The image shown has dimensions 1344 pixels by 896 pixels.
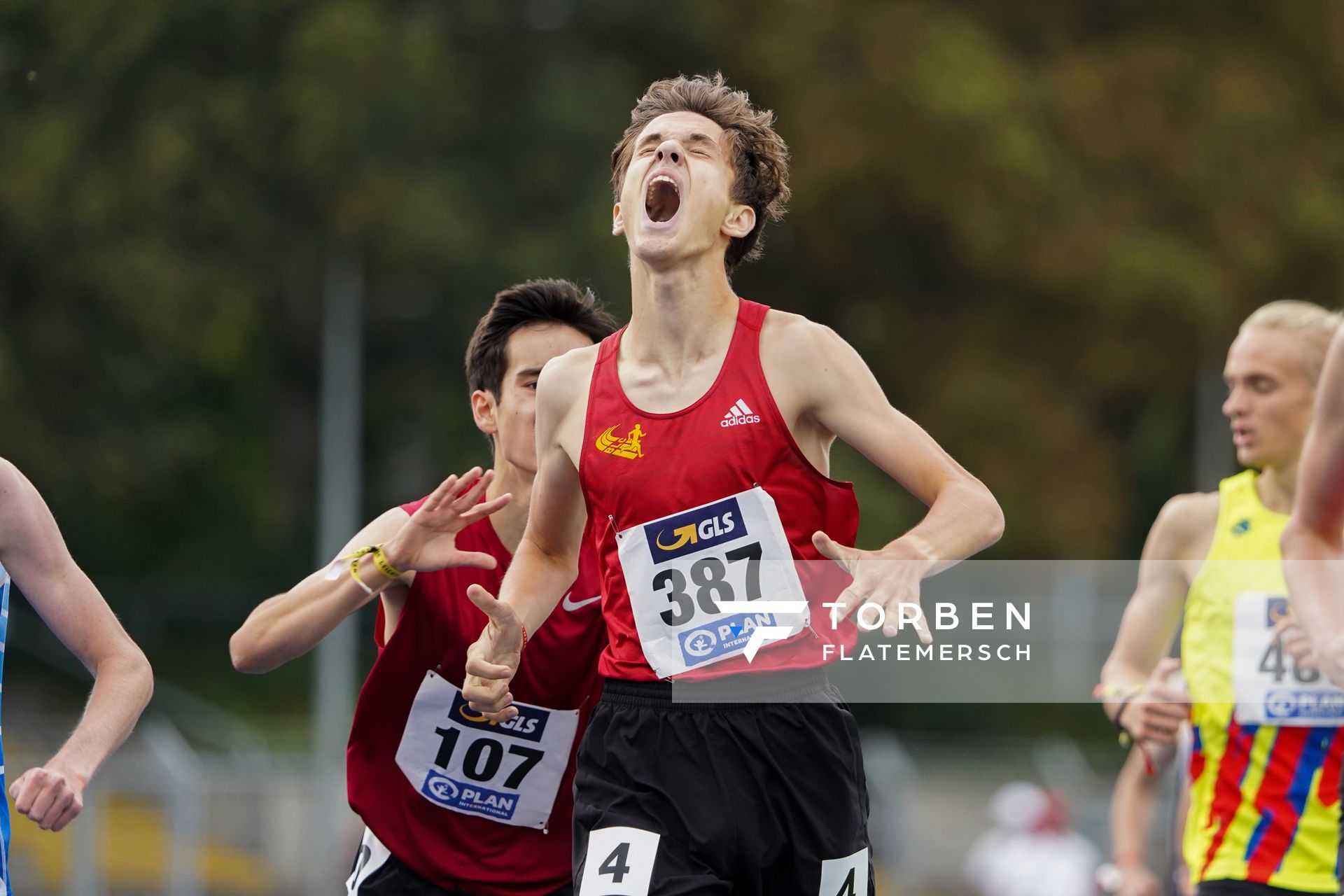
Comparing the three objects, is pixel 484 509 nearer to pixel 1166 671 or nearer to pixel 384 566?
pixel 384 566

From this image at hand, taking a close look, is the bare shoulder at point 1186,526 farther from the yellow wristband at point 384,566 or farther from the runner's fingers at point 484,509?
the yellow wristband at point 384,566

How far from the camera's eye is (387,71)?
22500 millimetres

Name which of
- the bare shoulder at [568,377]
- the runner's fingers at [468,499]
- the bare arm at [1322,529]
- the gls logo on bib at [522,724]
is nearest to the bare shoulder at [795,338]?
the bare shoulder at [568,377]

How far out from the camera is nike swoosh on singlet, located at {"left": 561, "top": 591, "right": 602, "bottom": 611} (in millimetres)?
5066

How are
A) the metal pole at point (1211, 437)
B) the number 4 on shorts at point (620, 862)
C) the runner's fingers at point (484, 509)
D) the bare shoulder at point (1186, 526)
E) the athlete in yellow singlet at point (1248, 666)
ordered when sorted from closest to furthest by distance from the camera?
the number 4 on shorts at point (620, 862) → the runner's fingers at point (484, 509) → the athlete in yellow singlet at point (1248, 666) → the bare shoulder at point (1186, 526) → the metal pole at point (1211, 437)

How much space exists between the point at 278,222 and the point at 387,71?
8.13ft

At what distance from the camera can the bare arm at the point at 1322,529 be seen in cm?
395

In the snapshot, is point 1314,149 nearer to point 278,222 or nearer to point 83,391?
point 278,222

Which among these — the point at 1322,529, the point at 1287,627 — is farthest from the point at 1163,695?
the point at 1322,529

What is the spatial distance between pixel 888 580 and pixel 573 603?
160 centimetres

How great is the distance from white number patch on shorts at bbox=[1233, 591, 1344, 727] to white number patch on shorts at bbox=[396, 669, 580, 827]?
2034 millimetres

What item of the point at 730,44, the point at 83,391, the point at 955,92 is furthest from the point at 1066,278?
the point at 83,391

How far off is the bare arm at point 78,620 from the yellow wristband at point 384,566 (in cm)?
74

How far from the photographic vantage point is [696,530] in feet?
13.6
